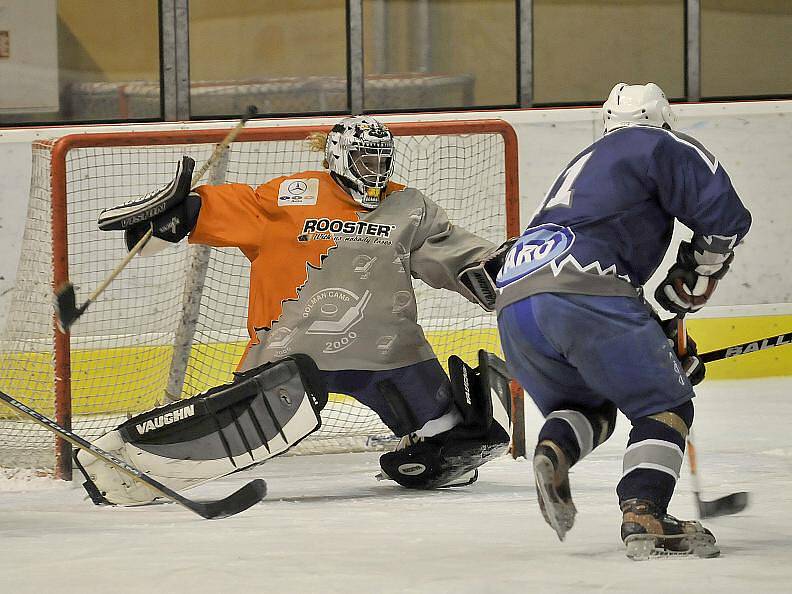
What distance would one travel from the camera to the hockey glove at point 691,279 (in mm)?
2672

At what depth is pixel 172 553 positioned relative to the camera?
8.79 feet

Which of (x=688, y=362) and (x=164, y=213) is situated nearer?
(x=688, y=362)

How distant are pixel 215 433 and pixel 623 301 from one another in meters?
1.33

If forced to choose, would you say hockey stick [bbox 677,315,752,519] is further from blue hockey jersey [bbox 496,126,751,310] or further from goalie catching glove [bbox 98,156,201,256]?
goalie catching glove [bbox 98,156,201,256]

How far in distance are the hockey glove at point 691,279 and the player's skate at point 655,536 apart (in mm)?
445

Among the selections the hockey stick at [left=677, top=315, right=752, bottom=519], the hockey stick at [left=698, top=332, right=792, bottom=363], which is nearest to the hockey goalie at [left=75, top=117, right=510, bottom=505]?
the hockey stick at [left=698, top=332, right=792, bottom=363]

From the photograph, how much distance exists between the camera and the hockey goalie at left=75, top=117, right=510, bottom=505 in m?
3.48

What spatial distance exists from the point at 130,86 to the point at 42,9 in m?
0.49

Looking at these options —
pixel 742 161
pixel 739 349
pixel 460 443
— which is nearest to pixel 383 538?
pixel 460 443

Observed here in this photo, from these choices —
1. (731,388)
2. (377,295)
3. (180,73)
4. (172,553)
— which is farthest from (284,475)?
(180,73)

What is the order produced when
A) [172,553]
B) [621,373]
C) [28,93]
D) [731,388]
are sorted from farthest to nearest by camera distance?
[28,93]
[731,388]
[172,553]
[621,373]

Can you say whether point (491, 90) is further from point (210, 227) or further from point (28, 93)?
point (210, 227)

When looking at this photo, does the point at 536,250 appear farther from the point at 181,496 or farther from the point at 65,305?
the point at 65,305

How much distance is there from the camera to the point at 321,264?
141 inches
